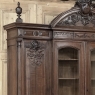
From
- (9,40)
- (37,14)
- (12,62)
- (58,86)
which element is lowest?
(58,86)

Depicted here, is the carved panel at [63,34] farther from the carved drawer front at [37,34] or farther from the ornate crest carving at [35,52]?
the ornate crest carving at [35,52]

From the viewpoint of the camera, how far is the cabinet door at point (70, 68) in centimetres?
396

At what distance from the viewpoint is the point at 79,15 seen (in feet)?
13.3

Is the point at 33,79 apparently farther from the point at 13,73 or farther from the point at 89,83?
the point at 89,83

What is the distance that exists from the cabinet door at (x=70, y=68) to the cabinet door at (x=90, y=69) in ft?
0.30

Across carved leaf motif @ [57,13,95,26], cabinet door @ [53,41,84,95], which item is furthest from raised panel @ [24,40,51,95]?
carved leaf motif @ [57,13,95,26]

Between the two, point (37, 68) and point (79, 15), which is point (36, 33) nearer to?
point (37, 68)

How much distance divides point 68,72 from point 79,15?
84 centimetres

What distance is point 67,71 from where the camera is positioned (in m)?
4.01

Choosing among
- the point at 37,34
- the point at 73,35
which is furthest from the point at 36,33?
the point at 73,35

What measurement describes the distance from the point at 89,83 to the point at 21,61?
1.07m

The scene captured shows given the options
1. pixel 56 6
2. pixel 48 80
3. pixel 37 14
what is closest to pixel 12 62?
pixel 48 80

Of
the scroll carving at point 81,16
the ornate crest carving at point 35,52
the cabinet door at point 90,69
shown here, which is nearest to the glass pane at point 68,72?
the cabinet door at point 90,69

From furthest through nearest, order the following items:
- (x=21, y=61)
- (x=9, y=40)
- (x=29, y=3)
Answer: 1. (x=29, y=3)
2. (x=9, y=40)
3. (x=21, y=61)
